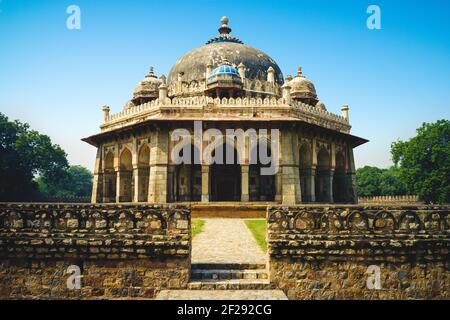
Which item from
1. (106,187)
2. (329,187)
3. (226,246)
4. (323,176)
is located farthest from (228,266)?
(106,187)

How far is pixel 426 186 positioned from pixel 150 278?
2862 centimetres

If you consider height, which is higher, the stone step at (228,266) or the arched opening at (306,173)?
the arched opening at (306,173)

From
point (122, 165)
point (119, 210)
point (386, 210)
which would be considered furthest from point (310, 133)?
point (119, 210)

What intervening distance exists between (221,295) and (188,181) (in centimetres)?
1512

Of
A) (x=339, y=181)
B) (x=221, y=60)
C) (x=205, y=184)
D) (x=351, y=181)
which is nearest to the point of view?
(x=205, y=184)

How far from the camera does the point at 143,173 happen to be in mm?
20438

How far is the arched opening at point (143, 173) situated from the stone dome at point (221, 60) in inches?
288

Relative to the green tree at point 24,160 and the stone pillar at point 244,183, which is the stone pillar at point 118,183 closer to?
the stone pillar at point 244,183

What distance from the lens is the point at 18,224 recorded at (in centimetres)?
670

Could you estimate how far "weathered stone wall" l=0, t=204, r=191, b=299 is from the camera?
6395 millimetres

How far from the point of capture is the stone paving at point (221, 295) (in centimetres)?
550

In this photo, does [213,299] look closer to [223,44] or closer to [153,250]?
[153,250]

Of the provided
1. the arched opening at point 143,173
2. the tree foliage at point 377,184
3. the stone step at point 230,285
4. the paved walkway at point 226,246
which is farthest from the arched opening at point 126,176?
the tree foliage at point 377,184

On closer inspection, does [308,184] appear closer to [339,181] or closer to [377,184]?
[339,181]
